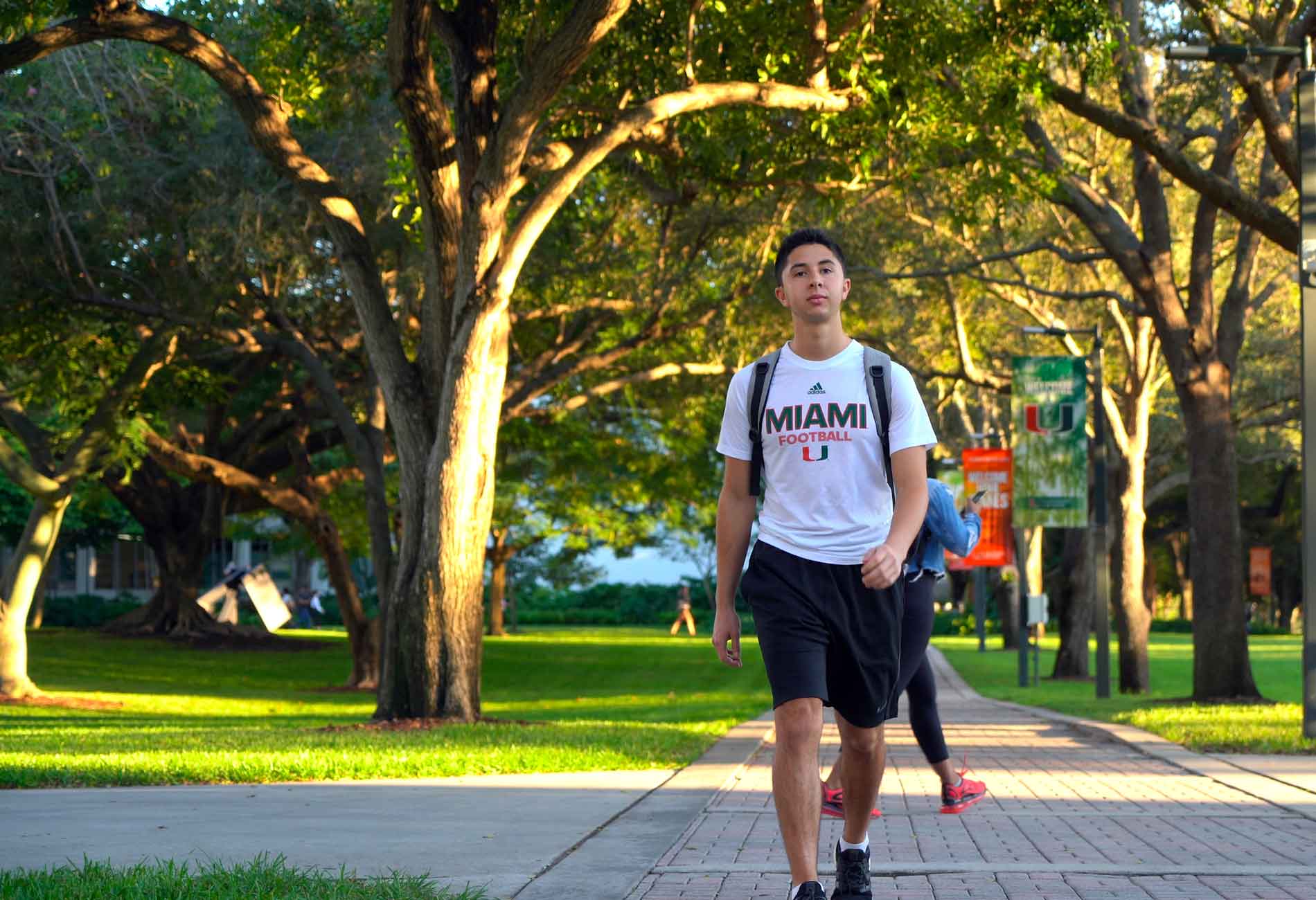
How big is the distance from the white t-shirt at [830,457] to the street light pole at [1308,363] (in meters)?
8.73

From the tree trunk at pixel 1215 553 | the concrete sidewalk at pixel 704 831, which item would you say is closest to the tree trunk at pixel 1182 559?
the tree trunk at pixel 1215 553

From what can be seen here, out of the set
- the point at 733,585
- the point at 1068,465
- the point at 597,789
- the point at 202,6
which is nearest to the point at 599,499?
the point at 1068,465

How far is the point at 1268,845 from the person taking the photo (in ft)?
23.7

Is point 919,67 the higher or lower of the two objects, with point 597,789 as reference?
higher

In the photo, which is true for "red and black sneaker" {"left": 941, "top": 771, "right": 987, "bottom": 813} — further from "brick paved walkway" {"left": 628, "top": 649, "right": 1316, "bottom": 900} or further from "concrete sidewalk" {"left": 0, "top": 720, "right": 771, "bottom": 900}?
"concrete sidewalk" {"left": 0, "top": 720, "right": 771, "bottom": 900}

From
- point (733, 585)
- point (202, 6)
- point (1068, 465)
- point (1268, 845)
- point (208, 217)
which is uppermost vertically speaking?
point (202, 6)

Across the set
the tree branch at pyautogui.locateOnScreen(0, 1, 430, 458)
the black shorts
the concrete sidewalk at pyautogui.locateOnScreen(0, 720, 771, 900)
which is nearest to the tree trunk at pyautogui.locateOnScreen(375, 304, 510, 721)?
the tree branch at pyautogui.locateOnScreen(0, 1, 430, 458)

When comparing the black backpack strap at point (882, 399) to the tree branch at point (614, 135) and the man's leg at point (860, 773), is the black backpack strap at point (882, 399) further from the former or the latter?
the tree branch at point (614, 135)

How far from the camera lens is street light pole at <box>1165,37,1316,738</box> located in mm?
12766

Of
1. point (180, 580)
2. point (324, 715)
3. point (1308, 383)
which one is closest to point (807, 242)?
point (1308, 383)

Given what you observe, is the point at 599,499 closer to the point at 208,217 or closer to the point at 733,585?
the point at 208,217

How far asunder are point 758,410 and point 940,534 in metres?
2.42

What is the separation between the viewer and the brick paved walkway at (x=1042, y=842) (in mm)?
6039

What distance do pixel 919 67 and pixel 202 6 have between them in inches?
283
